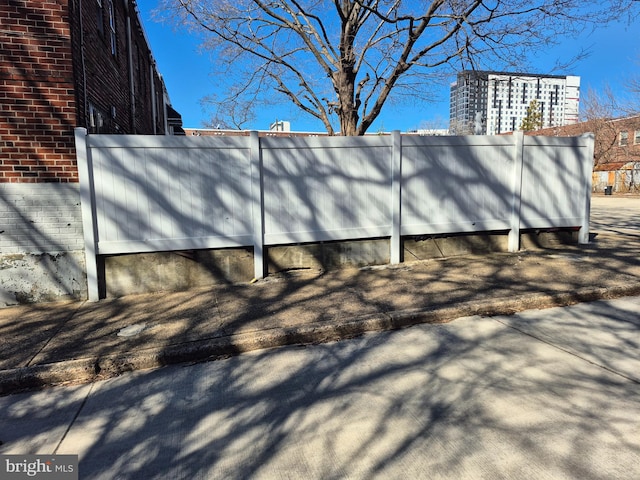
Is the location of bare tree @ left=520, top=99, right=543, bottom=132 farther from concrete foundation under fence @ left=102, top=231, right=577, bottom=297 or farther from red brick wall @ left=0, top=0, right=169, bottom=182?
red brick wall @ left=0, top=0, right=169, bottom=182

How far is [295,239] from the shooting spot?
21.7ft

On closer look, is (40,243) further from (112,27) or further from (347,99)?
(347,99)

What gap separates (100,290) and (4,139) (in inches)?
88.3

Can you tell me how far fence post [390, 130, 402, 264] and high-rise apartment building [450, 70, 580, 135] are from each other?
437cm

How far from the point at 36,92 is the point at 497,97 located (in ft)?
111

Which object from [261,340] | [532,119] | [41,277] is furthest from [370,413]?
Result: [532,119]

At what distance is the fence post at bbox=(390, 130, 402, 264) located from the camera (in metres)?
6.96

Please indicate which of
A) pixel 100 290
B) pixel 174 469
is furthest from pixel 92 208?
pixel 174 469

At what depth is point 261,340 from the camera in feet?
14.3

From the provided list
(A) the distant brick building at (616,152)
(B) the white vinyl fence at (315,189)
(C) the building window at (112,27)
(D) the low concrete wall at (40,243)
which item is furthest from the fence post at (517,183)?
(A) the distant brick building at (616,152)

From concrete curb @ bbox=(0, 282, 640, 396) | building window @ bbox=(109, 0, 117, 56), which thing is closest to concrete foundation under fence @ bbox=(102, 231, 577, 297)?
concrete curb @ bbox=(0, 282, 640, 396)

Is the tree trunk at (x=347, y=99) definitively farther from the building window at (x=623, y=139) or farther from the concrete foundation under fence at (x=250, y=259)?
the building window at (x=623, y=139)

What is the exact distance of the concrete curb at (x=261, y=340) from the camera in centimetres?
382

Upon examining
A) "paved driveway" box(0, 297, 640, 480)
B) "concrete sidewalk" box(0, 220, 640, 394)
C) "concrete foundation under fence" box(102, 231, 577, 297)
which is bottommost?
"paved driveway" box(0, 297, 640, 480)
